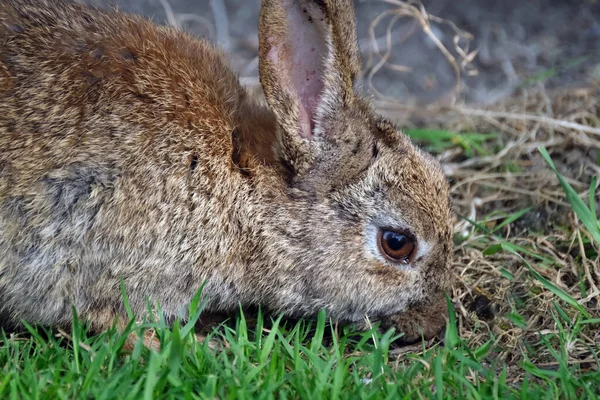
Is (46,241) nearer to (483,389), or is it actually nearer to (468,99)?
(483,389)

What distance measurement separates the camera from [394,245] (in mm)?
3926

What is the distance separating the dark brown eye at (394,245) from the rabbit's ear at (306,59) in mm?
604

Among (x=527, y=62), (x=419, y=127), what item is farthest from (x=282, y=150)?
(x=527, y=62)

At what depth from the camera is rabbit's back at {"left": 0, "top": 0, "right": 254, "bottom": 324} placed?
11.9 feet

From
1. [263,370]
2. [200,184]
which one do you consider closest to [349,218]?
[200,184]

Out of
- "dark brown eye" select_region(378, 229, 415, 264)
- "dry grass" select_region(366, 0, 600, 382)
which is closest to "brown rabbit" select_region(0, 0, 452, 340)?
"dark brown eye" select_region(378, 229, 415, 264)

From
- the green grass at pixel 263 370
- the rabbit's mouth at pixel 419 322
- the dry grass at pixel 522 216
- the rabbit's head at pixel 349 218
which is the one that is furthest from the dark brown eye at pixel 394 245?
the dry grass at pixel 522 216

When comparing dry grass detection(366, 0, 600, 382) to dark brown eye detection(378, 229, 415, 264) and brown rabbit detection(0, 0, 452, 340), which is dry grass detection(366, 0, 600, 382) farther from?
dark brown eye detection(378, 229, 415, 264)

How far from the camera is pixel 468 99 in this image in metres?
7.12

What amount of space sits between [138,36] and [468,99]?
383 centimetres

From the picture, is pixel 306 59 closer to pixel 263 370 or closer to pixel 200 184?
pixel 200 184

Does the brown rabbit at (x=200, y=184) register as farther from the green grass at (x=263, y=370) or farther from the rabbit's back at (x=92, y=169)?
the green grass at (x=263, y=370)

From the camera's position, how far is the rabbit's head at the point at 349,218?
3871 mm

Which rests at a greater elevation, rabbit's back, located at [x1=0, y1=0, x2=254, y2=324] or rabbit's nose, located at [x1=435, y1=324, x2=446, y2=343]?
rabbit's back, located at [x1=0, y1=0, x2=254, y2=324]
